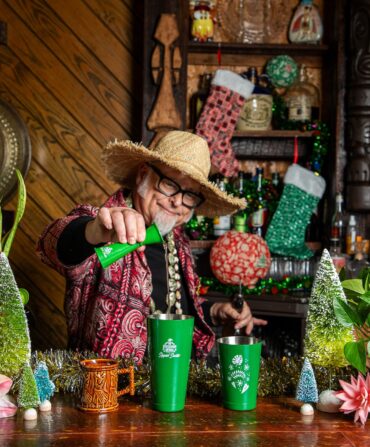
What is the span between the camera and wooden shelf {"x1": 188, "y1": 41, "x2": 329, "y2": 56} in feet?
11.0

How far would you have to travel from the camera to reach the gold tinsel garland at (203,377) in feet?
4.18

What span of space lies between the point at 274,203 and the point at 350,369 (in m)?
2.22

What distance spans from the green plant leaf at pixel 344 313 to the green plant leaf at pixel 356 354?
0.20 feet

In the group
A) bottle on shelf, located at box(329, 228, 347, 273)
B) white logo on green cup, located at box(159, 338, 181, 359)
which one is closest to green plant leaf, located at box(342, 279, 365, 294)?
white logo on green cup, located at box(159, 338, 181, 359)

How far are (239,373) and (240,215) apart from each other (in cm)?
221

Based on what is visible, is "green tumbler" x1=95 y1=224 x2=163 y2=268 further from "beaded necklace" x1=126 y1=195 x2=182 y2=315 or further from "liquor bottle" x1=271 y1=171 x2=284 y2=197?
"liquor bottle" x1=271 y1=171 x2=284 y2=197

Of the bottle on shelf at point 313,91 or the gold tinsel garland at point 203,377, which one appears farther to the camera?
the bottle on shelf at point 313,91

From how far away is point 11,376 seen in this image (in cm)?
123

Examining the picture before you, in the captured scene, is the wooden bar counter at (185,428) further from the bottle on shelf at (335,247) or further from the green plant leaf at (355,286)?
the bottle on shelf at (335,247)

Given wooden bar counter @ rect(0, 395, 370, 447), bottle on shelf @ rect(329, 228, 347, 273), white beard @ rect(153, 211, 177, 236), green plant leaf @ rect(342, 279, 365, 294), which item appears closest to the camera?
wooden bar counter @ rect(0, 395, 370, 447)

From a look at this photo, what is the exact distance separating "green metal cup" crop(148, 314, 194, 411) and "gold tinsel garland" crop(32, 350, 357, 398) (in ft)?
0.38

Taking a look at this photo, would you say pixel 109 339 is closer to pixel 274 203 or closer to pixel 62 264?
pixel 62 264

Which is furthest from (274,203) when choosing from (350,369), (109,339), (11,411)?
(11,411)

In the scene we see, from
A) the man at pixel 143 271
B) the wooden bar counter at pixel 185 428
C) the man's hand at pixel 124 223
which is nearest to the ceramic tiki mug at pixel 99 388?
the wooden bar counter at pixel 185 428
